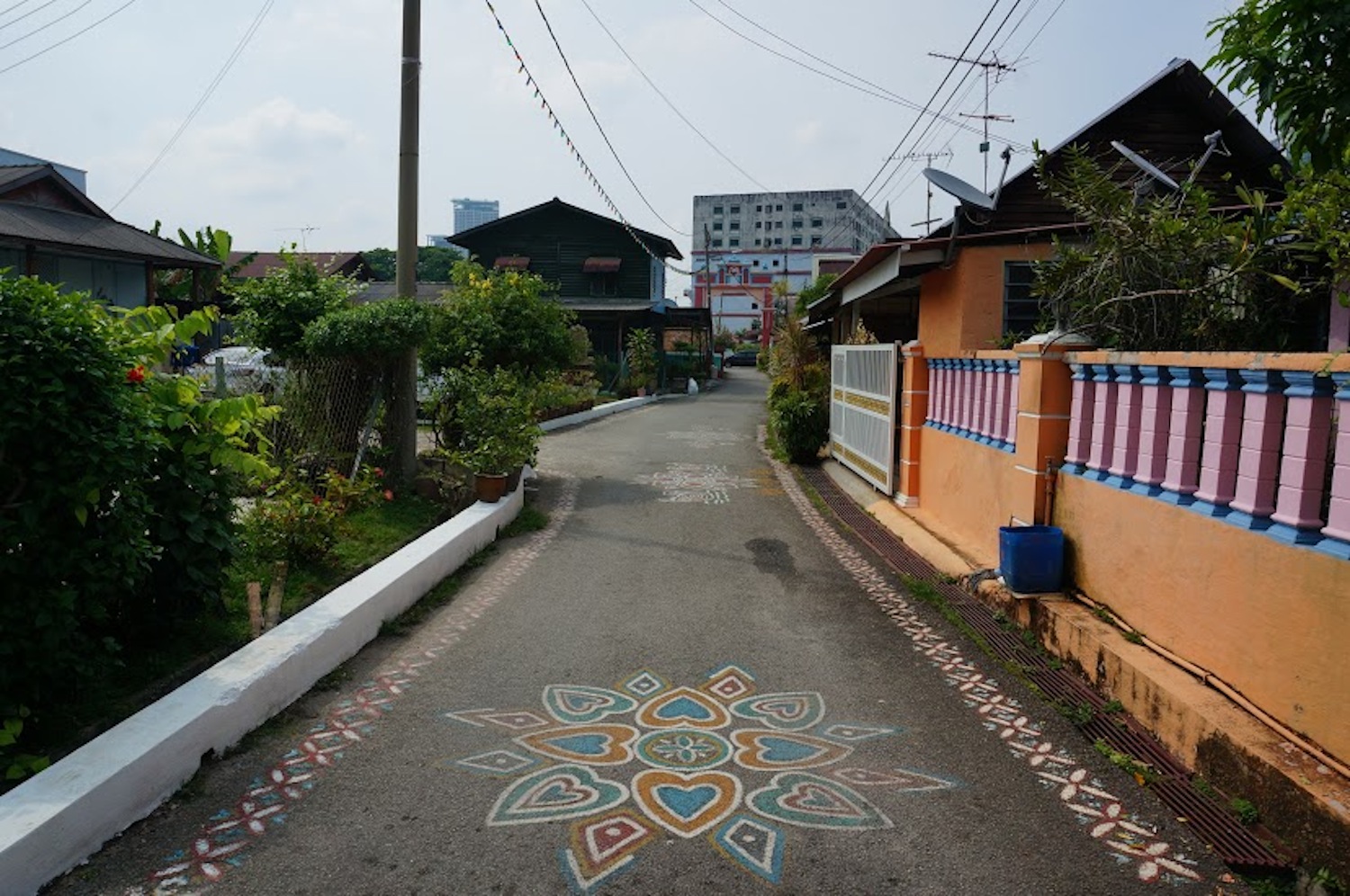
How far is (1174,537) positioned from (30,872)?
4839 mm

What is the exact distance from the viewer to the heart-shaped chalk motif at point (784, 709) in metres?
4.48

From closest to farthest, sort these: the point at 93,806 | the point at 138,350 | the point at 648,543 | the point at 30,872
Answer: the point at 30,872 < the point at 93,806 < the point at 138,350 < the point at 648,543

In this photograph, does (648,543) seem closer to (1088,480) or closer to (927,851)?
(1088,480)

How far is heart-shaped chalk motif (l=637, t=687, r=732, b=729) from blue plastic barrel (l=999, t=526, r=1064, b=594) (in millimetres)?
2194

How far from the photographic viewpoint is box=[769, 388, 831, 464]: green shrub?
1495cm

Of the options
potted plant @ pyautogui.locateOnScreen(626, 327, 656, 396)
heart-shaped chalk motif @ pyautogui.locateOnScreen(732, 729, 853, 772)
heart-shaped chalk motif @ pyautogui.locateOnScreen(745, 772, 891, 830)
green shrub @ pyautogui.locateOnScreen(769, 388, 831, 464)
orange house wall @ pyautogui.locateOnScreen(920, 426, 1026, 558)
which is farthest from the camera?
potted plant @ pyautogui.locateOnScreen(626, 327, 656, 396)

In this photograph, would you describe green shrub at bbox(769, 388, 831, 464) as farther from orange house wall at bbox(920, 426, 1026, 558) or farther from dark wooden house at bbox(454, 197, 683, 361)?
dark wooden house at bbox(454, 197, 683, 361)

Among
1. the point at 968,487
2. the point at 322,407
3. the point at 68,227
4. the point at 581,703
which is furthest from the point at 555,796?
the point at 68,227

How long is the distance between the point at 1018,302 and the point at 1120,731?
649cm

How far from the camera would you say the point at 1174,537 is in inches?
171

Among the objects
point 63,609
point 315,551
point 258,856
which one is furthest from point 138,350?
point 315,551

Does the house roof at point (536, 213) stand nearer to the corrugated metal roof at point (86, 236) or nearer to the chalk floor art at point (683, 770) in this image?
the corrugated metal roof at point (86, 236)

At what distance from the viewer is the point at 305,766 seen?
3967mm

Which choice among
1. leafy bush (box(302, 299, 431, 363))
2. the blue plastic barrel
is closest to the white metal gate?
the blue plastic barrel
